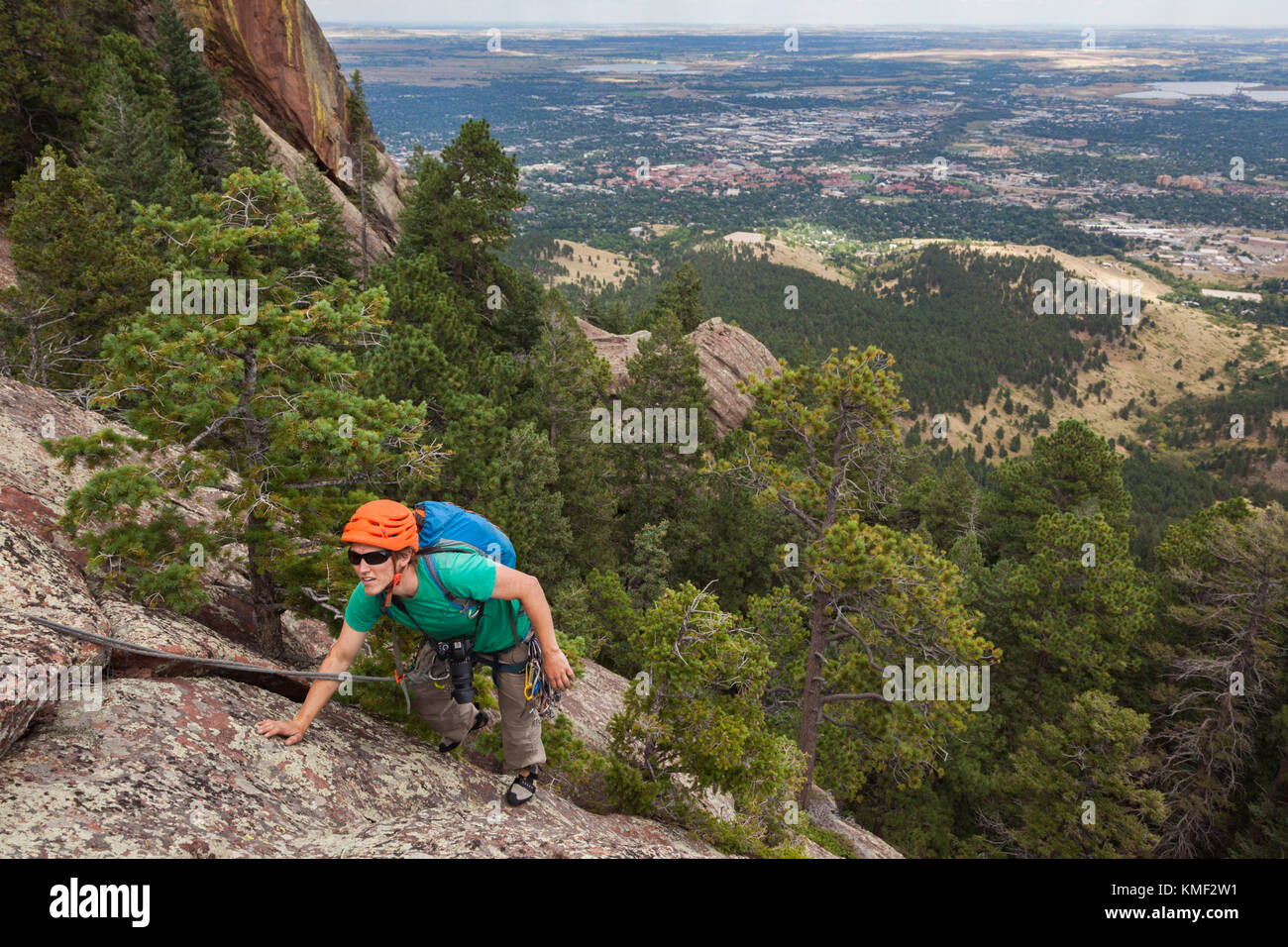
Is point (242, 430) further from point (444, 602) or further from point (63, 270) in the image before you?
point (63, 270)

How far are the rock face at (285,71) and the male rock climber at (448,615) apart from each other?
108 ft

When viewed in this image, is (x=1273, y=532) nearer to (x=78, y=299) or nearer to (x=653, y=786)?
(x=653, y=786)

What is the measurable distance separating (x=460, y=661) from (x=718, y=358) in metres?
40.3

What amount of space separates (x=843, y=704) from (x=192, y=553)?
57.4 feet

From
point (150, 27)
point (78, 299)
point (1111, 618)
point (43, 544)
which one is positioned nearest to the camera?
point (43, 544)

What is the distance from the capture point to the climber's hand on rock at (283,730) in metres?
5.64

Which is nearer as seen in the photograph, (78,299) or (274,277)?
(274,277)

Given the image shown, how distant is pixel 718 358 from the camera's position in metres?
44.8

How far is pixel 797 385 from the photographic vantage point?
16.3 metres

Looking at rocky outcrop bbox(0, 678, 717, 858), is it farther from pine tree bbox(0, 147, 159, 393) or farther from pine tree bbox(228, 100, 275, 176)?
pine tree bbox(228, 100, 275, 176)

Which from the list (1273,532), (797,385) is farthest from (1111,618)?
(797,385)

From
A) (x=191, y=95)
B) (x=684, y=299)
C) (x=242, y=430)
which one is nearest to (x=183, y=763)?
(x=242, y=430)

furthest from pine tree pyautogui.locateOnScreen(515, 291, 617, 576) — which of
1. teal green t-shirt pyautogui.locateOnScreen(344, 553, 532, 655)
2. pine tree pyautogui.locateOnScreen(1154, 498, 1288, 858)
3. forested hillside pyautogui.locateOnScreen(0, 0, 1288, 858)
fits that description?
pine tree pyautogui.locateOnScreen(1154, 498, 1288, 858)
